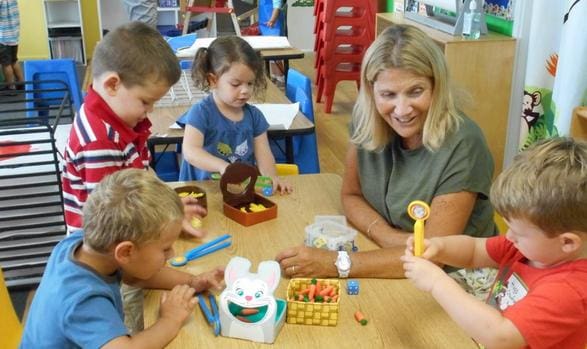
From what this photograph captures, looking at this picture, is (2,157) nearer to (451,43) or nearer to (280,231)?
(280,231)

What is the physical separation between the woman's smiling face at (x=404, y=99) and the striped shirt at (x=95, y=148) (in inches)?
24.5

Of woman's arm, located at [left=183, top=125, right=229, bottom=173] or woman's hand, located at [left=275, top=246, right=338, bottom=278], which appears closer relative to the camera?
woman's hand, located at [left=275, top=246, right=338, bottom=278]

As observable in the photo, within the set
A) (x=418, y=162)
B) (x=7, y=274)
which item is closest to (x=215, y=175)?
(x=418, y=162)

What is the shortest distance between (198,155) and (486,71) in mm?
1886

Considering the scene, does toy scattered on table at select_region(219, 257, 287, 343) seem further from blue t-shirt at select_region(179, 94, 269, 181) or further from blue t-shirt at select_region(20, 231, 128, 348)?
blue t-shirt at select_region(179, 94, 269, 181)

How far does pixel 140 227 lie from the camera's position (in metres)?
1.09

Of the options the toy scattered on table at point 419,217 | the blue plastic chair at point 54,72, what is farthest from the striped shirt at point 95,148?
the blue plastic chair at point 54,72

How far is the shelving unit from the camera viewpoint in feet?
22.1

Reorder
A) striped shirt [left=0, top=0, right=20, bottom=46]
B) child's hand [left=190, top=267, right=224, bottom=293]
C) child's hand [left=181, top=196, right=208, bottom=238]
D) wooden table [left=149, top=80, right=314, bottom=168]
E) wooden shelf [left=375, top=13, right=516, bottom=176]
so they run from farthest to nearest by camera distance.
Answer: striped shirt [left=0, top=0, right=20, bottom=46], wooden shelf [left=375, top=13, right=516, bottom=176], wooden table [left=149, top=80, right=314, bottom=168], child's hand [left=181, top=196, right=208, bottom=238], child's hand [left=190, top=267, right=224, bottom=293]

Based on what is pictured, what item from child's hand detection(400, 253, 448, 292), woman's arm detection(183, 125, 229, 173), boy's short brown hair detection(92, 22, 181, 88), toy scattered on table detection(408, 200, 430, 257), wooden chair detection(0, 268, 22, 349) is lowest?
wooden chair detection(0, 268, 22, 349)

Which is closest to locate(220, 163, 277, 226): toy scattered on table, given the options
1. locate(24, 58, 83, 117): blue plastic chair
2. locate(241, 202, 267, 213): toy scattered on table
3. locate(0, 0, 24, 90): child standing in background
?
locate(241, 202, 267, 213): toy scattered on table

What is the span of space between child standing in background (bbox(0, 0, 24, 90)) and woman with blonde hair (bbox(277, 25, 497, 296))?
456 cm

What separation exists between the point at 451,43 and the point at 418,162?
6.15 ft

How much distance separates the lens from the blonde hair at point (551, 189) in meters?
0.92
